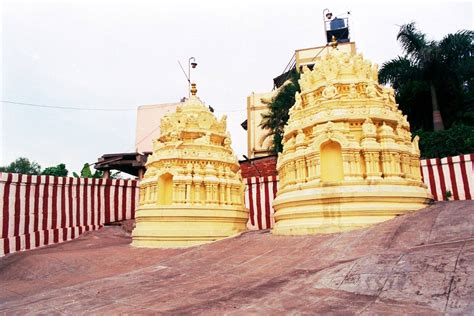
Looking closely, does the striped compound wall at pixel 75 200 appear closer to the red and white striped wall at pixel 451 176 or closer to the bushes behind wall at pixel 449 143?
the red and white striped wall at pixel 451 176

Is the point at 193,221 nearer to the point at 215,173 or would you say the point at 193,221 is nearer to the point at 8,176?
the point at 215,173

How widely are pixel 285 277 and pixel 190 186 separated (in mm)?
Result: 9077

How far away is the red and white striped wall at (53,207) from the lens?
18.8 meters

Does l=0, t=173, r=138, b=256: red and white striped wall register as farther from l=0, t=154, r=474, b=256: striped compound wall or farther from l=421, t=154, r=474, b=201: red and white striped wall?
l=421, t=154, r=474, b=201: red and white striped wall

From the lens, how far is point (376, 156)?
12.3 m

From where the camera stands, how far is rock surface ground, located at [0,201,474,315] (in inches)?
209

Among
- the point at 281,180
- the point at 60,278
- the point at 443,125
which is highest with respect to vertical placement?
the point at 443,125

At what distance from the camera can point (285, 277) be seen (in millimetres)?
7285

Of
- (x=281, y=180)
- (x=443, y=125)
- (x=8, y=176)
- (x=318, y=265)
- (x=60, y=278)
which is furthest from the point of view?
(x=443, y=125)

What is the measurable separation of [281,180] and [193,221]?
4099 millimetres

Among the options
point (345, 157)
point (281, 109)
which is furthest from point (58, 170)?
point (345, 157)

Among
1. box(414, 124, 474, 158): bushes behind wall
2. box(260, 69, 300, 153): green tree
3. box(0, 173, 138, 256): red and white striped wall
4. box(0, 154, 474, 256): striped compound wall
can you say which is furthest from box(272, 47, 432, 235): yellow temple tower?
box(0, 173, 138, 256): red and white striped wall

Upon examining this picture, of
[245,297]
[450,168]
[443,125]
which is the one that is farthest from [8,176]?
[443,125]

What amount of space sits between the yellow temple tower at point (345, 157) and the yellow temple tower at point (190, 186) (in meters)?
3.21
